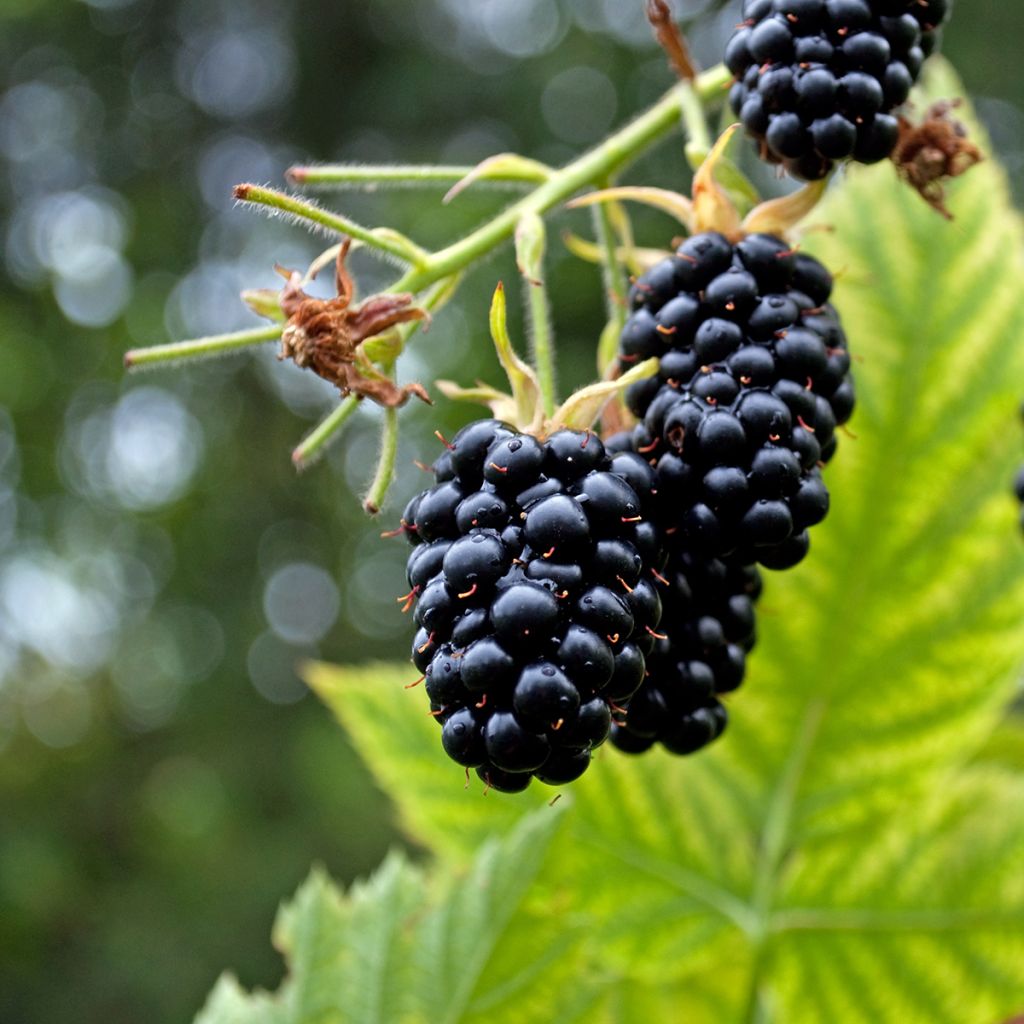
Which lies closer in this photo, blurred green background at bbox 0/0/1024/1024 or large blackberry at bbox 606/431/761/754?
large blackberry at bbox 606/431/761/754

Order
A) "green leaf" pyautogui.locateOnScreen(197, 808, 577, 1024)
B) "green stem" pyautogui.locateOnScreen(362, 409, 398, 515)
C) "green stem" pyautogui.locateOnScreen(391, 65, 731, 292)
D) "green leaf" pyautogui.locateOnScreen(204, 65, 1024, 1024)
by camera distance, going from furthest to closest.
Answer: "green leaf" pyautogui.locateOnScreen(204, 65, 1024, 1024) → "green leaf" pyautogui.locateOnScreen(197, 808, 577, 1024) → "green stem" pyautogui.locateOnScreen(391, 65, 731, 292) → "green stem" pyautogui.locateOnScreen(362, 409, 398, 515)

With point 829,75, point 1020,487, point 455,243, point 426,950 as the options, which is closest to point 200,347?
point 455,243

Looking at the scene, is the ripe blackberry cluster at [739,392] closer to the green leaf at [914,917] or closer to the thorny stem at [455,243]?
the thorny stem at [455,243]

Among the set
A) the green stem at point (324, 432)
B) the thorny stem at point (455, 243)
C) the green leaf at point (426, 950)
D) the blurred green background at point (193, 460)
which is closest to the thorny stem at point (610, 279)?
the thorny stem at point (455, 243)

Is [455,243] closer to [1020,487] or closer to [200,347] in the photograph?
[200,347]

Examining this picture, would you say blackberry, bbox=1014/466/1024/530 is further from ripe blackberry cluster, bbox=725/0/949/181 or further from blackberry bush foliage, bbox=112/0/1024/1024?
ripe blackberry cluster, bbox=725/0/949/181

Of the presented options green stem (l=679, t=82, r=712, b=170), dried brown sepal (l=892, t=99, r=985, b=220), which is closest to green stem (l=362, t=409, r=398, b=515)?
green stem (l=679, t=82, r=712, b=170)
